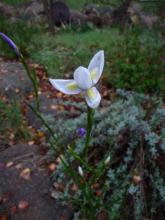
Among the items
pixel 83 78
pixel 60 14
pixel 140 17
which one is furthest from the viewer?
pixel 140 17

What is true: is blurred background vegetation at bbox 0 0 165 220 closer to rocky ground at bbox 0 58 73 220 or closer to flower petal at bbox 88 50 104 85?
rocky ground at bbox 0 58 73 220

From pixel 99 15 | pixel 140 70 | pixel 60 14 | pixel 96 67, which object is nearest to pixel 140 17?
pixel 99 15

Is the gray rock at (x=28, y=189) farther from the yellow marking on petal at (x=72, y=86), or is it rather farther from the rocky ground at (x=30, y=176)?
the yellow marking on petal at (x=72, y=86)

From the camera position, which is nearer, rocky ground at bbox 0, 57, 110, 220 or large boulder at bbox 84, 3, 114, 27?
rocky ground at bbox 0, 57, 110, 220

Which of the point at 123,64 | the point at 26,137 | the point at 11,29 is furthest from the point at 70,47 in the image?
the point at 26,137

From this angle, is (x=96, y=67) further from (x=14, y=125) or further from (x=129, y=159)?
(x=14, y=125)

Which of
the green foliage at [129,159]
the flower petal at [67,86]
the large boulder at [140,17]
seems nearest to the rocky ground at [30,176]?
the green foliage at [129,159]

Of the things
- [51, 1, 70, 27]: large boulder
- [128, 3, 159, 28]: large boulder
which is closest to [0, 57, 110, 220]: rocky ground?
[51, 1, 70, 27]: large boulder

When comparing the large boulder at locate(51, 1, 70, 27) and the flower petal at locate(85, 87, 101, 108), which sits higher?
the flower petal at locate(85, 87, 101, 108)
